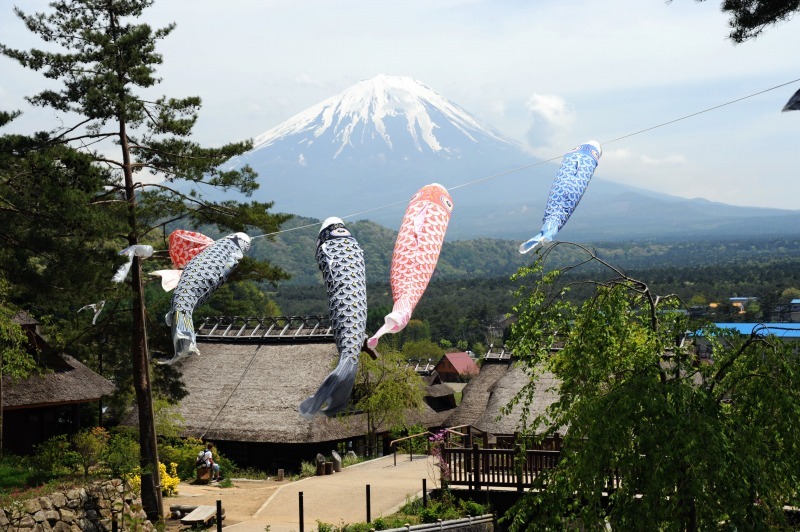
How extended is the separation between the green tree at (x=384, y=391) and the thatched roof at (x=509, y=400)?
218 centimetres

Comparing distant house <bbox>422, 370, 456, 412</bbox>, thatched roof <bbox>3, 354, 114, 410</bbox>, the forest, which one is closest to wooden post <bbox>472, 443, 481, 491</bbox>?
thatched roof <bbox>3, 354, 114, 410</bbox>

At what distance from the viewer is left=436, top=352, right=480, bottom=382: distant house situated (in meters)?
52.9

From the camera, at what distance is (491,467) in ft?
51.4

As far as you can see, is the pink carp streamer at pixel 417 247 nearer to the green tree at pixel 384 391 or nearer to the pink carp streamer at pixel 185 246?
the pink carp streamer at pixel 185 246

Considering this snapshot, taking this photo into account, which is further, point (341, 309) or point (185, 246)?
point (185, 246)

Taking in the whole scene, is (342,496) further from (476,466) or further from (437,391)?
(437,391)

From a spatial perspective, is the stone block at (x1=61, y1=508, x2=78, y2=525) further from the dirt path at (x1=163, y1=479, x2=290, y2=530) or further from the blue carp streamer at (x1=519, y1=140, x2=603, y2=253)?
the blue carp streamer at (x1=519, y1=140, x2=603, y2=253)

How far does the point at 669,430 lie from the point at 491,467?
26.0ft

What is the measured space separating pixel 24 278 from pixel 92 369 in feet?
30.8

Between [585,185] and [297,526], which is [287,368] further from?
[585,185]

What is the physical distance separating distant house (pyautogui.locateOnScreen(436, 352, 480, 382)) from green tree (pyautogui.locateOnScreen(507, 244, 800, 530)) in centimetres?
4333

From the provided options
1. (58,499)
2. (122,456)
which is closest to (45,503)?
(58,499)

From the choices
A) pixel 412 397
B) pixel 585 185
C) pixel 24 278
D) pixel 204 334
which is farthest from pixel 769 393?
pixel 204 334

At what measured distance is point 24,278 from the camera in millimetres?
15859
